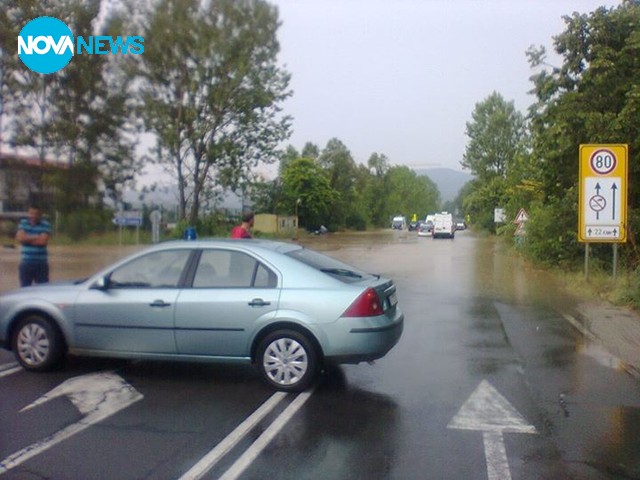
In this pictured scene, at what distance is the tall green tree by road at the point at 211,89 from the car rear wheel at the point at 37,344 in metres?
11.8

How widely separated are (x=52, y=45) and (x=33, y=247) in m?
6.30

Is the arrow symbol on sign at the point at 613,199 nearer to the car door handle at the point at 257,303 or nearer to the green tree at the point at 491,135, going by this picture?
the car door handle at the point at 257,303

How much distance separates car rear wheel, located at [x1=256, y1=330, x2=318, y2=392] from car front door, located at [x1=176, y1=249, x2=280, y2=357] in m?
0.20

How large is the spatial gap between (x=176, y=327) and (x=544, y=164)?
17.3 metres

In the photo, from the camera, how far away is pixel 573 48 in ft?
70.9

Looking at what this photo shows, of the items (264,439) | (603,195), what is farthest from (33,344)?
(603,195)

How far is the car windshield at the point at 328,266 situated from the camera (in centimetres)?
775

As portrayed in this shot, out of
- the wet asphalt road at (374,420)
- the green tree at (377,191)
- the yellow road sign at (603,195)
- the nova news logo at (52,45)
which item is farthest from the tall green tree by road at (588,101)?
the green tree at (377,191)

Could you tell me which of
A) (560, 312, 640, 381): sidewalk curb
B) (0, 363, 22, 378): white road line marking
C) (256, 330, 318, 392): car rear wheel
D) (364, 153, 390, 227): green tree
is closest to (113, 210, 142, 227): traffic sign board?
(0, 363, 22, 378): white road line marking

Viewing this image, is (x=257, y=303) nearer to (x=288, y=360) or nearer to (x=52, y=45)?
(x=288, y=360)

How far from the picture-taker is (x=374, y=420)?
6.48m

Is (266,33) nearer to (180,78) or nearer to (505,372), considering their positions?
(180,78)

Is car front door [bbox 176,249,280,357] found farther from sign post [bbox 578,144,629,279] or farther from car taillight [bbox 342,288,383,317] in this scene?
sign post [bbox 578,144,629,279]

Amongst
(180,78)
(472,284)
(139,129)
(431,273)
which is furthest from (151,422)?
(180,78)
